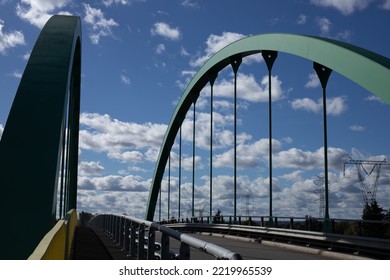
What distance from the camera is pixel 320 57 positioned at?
1366 cm

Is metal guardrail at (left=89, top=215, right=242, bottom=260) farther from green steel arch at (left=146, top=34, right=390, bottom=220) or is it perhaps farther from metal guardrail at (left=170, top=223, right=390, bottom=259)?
green steel arch at (left=146, top=34, right=390, bottom=220)

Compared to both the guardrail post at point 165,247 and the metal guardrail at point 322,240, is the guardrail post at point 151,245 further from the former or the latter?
the metal guardrail at point 322,240

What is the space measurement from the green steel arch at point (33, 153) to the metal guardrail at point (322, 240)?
597 centimetres

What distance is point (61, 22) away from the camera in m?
13.0

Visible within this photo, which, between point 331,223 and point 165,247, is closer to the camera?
point 165,247

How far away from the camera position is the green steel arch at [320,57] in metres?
10.5

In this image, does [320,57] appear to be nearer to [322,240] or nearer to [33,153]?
[322,240]

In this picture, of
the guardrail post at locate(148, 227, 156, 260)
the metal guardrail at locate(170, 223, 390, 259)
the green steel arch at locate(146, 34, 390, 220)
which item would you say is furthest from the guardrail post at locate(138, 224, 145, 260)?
the green steel arch at locate(146, 34, 390, 220)

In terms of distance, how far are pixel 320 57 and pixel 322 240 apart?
13.7ft

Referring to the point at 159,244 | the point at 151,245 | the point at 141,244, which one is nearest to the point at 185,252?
the point at 159,244

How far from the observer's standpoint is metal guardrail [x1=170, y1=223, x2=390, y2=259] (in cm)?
1120
